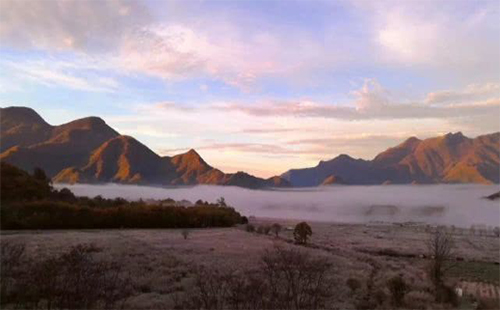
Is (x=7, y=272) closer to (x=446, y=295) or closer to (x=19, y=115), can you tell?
(x=446, y=295)

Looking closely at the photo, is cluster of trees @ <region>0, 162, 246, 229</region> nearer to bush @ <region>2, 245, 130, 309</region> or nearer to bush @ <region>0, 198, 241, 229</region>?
bush @ <region>0, 198, 241, 229</region>

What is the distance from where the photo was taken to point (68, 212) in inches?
2849

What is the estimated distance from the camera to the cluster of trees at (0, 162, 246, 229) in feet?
221

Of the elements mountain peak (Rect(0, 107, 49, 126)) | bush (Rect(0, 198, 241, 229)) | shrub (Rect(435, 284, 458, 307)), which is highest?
mountain peak (Rect(0, 107, 49, 126))

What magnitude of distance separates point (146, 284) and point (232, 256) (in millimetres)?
16337

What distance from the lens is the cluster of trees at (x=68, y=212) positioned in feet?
221

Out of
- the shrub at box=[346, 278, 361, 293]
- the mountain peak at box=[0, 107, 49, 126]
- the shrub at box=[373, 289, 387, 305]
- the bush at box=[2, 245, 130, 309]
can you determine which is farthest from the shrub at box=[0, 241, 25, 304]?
the mountain peak at box=[0, 107, 49, 126]

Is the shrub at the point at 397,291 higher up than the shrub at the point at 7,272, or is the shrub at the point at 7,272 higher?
the shrub at the point at 7,272

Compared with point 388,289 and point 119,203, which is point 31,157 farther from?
point 388,289

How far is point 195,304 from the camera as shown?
15414mm

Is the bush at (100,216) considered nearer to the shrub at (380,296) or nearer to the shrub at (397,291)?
the shrub at (380,296)

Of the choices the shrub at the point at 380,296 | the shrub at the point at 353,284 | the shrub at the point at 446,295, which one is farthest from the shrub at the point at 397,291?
the shrub at the point at 353,284

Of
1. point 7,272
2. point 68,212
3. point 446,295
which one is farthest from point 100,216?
point 7,272

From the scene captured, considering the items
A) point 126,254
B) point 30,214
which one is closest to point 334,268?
A: point 126,254
